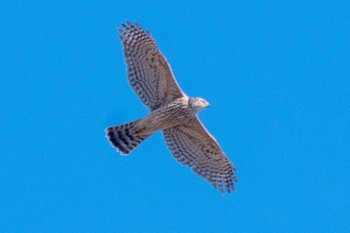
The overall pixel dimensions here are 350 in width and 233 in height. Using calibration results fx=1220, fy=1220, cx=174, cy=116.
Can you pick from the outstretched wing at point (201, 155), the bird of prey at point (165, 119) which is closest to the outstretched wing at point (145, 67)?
the bird of prey at point (165, 119)

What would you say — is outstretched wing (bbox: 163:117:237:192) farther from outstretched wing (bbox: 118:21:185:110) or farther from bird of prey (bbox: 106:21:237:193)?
outstretched wing (bbox: 118:21:185:110)

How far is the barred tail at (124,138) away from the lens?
2527 centimetres

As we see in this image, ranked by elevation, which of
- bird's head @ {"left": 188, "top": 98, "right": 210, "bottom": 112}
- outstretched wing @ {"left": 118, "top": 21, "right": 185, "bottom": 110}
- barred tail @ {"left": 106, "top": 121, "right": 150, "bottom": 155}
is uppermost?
outstretched wing @ {"left": 118, "top": 21, "right": 185, "bottom": 110}

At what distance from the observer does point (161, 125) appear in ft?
82.6

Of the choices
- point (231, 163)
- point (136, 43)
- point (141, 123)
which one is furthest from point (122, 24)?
point (231, 163)

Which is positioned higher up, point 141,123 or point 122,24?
point 122,24

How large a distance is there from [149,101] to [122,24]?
1.68m

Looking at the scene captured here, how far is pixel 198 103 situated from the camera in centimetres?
2480

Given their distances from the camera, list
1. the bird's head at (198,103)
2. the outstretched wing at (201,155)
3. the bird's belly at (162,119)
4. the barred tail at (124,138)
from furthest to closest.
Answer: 1. the outstretched wing at (201,155)
2. the barred tail at (124,138)
3. the bird's belly at (162,119)
4. the bird's head at (198,103)

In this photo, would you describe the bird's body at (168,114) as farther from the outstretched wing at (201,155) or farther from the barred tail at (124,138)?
the outstretched wing at (201,155)

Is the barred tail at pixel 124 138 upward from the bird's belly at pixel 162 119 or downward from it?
downward

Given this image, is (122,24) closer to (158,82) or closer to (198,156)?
(158,82)

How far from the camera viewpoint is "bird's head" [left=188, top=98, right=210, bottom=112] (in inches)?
975

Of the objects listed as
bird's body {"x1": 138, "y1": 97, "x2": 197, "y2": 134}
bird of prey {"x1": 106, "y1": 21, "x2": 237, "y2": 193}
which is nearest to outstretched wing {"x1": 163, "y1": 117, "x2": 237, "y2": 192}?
bird of prey {"x1": 106, "y1": 21, "x2": 237, "y2": 193}
